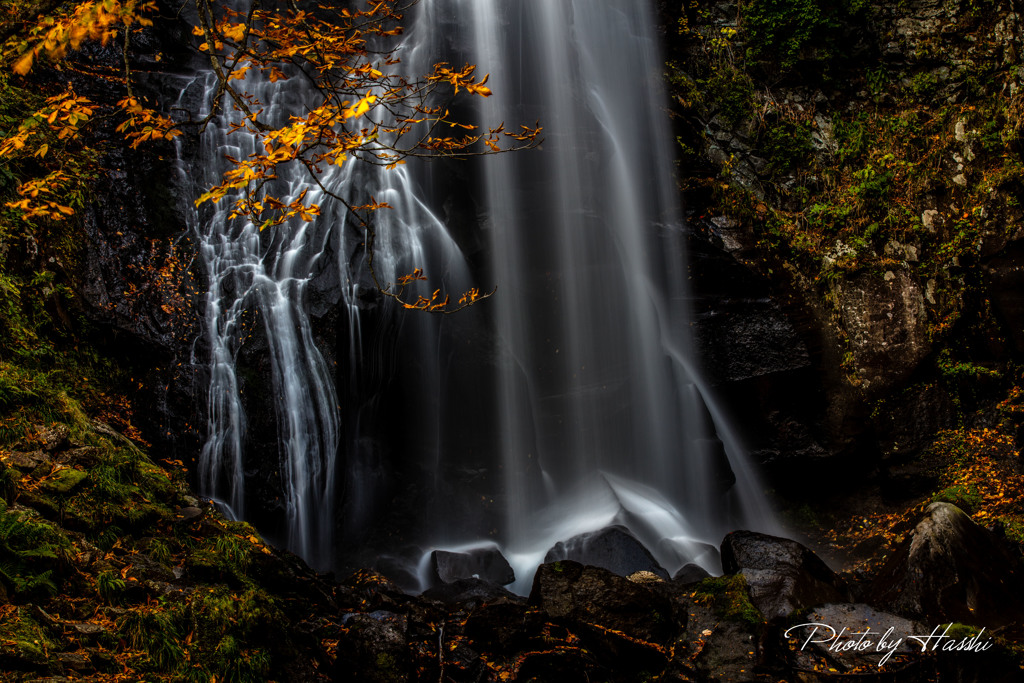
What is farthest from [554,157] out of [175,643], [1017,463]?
A: [175,643]

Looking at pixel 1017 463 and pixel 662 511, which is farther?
pixel 662 511

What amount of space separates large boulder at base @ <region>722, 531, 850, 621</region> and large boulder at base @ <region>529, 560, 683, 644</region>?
925mm

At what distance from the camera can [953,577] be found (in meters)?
5.49

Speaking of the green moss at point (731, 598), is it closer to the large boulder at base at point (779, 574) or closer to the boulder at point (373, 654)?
the large boulder at base at point (779, 574)

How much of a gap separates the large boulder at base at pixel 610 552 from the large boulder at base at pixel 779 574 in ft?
3.50

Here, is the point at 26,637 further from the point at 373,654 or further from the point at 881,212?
the point at 881,212

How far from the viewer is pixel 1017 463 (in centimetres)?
761

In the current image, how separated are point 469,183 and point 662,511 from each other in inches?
246

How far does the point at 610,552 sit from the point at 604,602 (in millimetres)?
2629

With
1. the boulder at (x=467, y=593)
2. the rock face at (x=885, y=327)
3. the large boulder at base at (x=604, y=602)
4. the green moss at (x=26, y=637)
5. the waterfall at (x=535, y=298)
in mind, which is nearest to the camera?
the green moss at (x=26, y=637)

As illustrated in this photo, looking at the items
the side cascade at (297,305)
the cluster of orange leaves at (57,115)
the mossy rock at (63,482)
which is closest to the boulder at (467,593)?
the side cascade at (297,305)

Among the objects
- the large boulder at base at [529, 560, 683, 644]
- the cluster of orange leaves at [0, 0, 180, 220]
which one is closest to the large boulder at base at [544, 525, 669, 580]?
the large boulder at base at [529, 560, 683, 644]

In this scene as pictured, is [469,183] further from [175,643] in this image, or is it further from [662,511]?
[175,643]

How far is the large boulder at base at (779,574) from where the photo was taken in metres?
5.65
